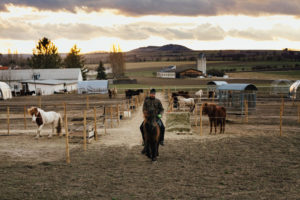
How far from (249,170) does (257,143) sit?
3634 millimetres

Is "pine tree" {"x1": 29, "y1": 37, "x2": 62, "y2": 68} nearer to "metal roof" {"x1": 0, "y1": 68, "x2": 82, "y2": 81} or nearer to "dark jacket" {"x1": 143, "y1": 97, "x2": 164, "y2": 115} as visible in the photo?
"metal roof" {"x1": 0, "y1": 68, "x2": 82, "y2": 81}

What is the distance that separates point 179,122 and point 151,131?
19.7 feet

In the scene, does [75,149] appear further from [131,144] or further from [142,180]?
[142,180]

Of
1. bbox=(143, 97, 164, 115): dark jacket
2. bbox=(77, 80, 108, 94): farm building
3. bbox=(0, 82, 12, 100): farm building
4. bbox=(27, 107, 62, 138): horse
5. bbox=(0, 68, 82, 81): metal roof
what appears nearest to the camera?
bbox=(143, 97, 164, 115): dark jacket

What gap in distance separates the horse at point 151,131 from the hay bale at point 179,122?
17.5 feet

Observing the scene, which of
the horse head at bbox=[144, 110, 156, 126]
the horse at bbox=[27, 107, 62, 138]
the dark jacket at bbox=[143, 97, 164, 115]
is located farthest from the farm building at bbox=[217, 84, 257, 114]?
the horse head at bbox=[144, 110, 156, 126]

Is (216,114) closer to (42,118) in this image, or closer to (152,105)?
(152,105)

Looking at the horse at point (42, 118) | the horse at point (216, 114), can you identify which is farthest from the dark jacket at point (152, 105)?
the horse at point (42, 118)

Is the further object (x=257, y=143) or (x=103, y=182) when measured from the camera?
(x=257, y=143)

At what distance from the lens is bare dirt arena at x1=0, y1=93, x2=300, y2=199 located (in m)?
6.07

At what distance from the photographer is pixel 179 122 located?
559 inches

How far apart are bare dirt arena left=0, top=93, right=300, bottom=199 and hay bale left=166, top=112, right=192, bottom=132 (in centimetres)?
128

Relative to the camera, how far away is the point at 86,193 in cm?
603

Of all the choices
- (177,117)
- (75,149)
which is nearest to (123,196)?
(75,149)
